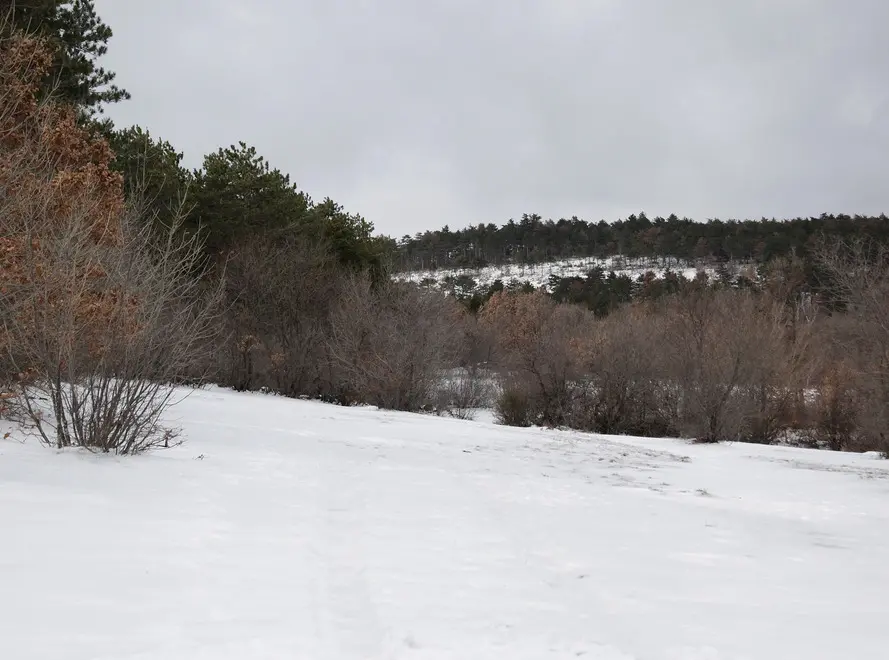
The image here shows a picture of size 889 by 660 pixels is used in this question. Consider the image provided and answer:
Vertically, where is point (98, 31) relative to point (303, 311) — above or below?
above

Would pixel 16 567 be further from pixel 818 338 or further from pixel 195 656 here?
pixel 818 338

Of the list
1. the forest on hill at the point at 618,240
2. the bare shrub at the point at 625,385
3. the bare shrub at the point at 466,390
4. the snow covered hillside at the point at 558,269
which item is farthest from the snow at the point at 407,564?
the snow covered hillside at the point at 558,269

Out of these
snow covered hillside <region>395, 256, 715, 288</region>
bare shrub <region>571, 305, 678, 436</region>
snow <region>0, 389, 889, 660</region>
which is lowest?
snow <region>0, 389, 889, 660</region>

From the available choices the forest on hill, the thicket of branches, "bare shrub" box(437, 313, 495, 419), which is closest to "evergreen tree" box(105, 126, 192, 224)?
"bare shrub" box(437, 313, 495, 419)

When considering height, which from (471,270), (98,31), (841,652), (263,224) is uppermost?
(471,270)

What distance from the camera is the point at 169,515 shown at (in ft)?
15.9

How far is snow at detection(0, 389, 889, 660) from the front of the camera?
304 cm

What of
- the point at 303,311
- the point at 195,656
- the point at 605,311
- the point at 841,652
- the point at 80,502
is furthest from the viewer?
the point at 605,311

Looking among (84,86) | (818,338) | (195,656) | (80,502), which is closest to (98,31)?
(84,86)

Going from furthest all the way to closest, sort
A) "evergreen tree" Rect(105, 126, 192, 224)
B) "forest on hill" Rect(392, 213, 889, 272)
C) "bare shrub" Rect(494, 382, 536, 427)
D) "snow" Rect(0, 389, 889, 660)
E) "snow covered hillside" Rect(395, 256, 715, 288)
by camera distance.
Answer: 1. "snow covered hillside" Rect(395, 256, 715, 288)
2. "forest on hill" Rect(392, 213, 889, 272)
3. "bare shrub" Rect(494, 382, 536, 427)
4. "evergreen tree" Rect(105, 126, 192, 224)
5. "snow" Rect(0, 389, 889, 660)

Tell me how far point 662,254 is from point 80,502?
10504 cm

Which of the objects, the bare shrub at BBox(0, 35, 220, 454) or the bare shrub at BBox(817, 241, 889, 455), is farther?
the bare shrub at BBox(817, 241, 889, 455)

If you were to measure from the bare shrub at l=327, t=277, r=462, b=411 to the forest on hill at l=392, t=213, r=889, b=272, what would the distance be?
58.4m

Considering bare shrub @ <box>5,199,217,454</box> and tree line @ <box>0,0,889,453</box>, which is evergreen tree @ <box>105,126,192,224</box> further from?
bare shrub @ <box>5,199,217,454</box>
